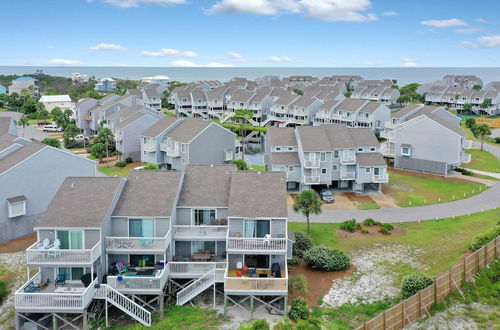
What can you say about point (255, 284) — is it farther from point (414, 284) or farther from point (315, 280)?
point (414, 284)

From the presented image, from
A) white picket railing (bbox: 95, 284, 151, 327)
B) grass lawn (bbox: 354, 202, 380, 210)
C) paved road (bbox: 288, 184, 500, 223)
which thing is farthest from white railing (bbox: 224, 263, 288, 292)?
grass lawn (bbox: 354, 202, 380, 210)

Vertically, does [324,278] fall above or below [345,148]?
below

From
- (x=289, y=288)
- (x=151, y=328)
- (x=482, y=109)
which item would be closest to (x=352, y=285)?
(x=289, y=288)

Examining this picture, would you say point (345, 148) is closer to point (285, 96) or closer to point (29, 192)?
point (29, 192)

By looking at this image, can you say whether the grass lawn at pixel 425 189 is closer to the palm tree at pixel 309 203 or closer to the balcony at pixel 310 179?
the balcony at pixel 310 179

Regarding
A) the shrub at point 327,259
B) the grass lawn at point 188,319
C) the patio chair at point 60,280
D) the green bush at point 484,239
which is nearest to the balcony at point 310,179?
the shrub at point 327,259

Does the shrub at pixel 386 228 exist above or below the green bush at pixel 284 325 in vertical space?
above

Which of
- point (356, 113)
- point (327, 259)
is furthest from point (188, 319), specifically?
point (356, 113)
